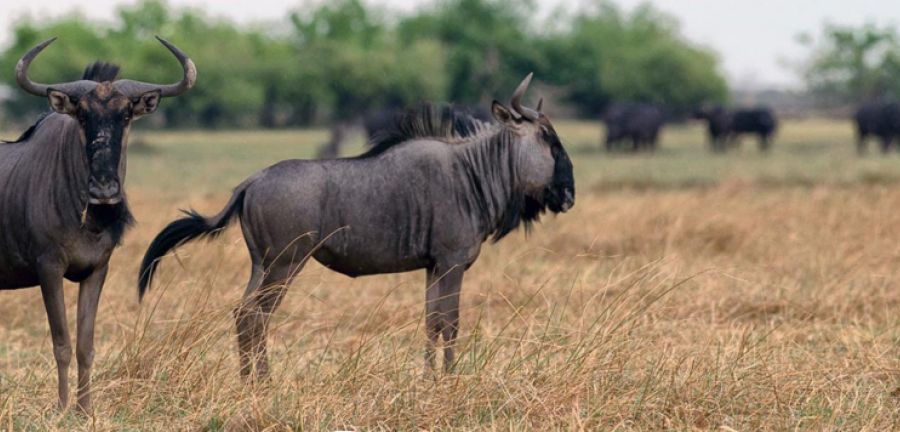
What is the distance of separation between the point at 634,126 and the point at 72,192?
95.4 ft

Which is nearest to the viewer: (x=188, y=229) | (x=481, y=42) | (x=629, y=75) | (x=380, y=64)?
(x=188, y=229)

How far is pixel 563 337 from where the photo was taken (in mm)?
5371

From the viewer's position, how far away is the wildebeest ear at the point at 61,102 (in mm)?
4922

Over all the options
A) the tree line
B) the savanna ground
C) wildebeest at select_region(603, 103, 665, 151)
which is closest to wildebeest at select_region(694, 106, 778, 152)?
wildebeest at select_region(603, 103, 665, 151)

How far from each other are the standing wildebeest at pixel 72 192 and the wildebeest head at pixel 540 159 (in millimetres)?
1779

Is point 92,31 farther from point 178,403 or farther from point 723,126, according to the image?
point 178,403

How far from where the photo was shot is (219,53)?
79.5 metres

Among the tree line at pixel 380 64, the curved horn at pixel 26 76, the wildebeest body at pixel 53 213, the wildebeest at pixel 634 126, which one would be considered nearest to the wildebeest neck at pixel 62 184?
the wildebeest body at pixel 53 213

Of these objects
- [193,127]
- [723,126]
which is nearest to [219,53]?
[193,127]

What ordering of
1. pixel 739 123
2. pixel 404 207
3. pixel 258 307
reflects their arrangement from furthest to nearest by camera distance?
pixel 739 123, pixel 404 207, pixel 258 307

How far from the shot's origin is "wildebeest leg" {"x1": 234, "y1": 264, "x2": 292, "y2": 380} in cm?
559

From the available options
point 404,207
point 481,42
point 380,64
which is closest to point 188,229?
point 404,207

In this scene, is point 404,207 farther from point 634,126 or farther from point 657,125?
point 657,125

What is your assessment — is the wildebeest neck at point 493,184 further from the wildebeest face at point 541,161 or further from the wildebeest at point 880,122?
the wildebeest at point 880,122
